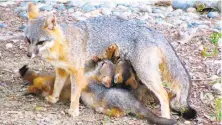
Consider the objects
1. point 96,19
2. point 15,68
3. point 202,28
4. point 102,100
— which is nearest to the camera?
point 102,100

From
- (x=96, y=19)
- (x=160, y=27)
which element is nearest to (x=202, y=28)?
(x=160, y=27)

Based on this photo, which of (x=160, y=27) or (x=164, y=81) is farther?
(x=160, y=27)

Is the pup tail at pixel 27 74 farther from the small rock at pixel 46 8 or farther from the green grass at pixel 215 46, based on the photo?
the small rock at pixel 46 8

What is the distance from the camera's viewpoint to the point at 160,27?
916cm

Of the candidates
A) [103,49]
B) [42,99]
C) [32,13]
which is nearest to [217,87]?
[103,49]

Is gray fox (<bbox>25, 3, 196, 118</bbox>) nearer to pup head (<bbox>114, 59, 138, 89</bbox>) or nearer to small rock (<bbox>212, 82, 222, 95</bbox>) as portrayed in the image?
pup head (<bbox>114, 59, 138, 89</bbox>)

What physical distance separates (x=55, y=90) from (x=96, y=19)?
3.27 feet

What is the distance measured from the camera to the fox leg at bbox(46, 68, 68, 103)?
21.7 ft

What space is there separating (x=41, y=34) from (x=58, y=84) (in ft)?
2.74

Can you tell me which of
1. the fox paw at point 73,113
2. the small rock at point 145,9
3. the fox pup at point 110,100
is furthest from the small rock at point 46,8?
the fox paw at point 73,113

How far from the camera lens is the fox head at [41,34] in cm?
595

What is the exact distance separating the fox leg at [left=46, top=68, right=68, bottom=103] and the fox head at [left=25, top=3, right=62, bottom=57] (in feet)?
1.79

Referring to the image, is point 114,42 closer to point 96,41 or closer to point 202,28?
point 96,41

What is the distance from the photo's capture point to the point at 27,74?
22.8ft
